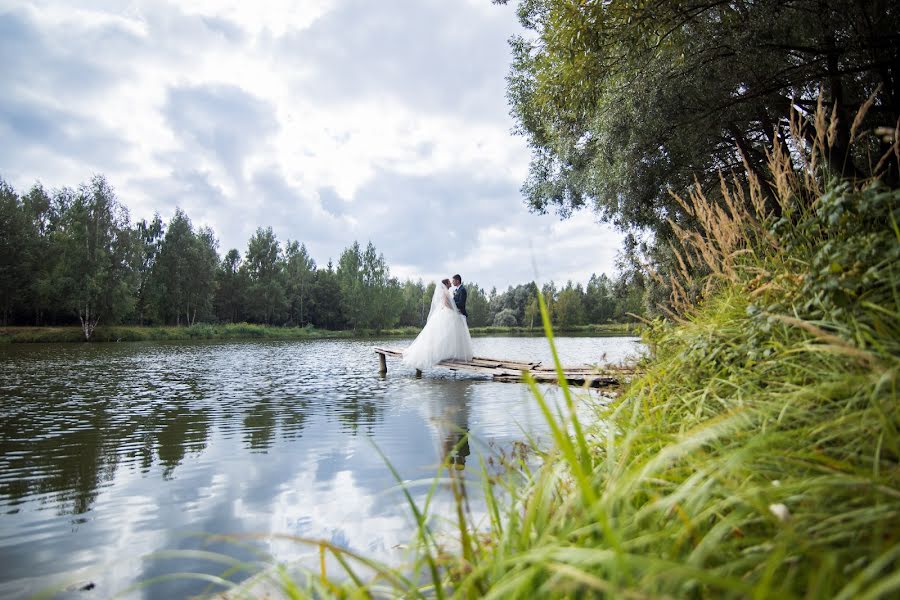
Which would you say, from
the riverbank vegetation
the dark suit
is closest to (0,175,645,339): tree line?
the dark suit

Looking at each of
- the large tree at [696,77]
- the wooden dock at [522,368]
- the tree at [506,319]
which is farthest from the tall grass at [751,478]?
the tree at [506,319]

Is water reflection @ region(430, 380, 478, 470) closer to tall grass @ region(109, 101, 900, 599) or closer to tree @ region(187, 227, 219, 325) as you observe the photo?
tall grass @ region(109, 101, 900, 599)

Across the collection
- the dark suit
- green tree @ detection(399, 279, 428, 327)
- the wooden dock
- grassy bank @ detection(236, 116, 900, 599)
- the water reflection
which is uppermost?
green tree @ detection(399, 279, 428, 327)

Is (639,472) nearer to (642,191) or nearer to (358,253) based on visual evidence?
(642,191)

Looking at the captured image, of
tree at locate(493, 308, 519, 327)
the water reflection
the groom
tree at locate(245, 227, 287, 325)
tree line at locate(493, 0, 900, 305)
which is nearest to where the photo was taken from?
the water reflection

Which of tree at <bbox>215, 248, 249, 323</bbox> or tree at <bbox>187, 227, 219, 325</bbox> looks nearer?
tree at <bbox>187, 227, 219, 325</bbox>

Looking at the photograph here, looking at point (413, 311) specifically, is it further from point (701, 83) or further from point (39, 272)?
point (701, 83)

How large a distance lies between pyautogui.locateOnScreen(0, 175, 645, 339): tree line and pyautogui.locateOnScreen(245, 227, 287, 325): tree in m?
0.11

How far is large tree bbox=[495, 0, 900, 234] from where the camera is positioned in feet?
18.2

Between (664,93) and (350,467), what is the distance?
6.38 metres

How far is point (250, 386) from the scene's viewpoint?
10.1 metres

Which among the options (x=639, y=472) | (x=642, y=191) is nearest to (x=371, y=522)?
(x=639, y=472)

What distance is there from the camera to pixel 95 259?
1307 inches

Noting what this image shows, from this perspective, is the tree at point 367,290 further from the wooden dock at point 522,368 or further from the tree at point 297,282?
the wooden dock at point 522,368
